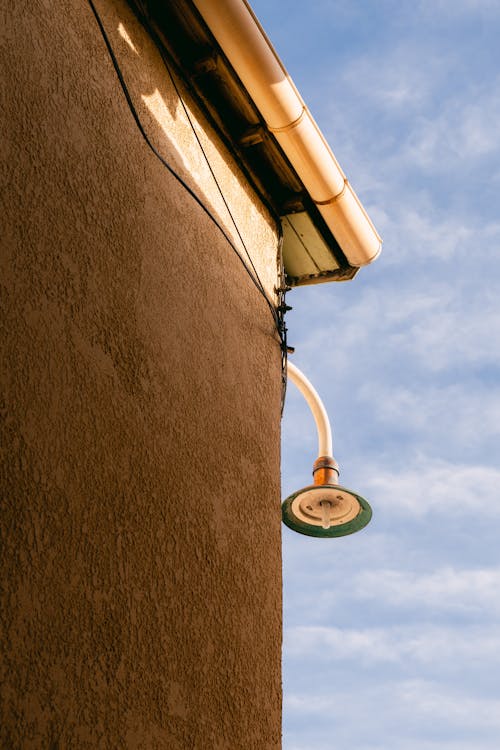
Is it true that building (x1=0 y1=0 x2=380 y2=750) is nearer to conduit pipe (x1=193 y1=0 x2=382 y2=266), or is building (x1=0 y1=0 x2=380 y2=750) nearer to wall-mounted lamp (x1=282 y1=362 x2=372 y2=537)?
conduit pipe (x1=193 y1=0 x2=382 y2=266)

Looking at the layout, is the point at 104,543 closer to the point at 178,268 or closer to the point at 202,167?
the point at 178,268

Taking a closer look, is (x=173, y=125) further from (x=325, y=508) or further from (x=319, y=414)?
(x=325, y=508)

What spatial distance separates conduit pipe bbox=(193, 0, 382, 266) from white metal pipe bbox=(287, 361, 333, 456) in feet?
3.43

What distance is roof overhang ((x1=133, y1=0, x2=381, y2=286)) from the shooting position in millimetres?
4637

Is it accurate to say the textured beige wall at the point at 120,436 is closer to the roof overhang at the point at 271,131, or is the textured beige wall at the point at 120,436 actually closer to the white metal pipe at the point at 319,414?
the roof overhang at the point at 271,131

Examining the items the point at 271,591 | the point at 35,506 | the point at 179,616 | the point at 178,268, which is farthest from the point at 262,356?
the point at 35,506

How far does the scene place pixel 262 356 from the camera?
4887 mm

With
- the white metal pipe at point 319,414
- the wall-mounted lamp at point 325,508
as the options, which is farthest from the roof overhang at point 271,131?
the wall-mounted lamp at point 325,508

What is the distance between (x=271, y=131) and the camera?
16.8 feet

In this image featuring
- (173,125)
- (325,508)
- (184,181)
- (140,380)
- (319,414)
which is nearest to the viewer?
(140,380)

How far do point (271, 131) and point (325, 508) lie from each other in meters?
2.64

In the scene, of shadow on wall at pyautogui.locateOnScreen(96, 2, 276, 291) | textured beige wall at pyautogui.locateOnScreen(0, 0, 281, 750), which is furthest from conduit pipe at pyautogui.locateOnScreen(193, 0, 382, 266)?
textured beige wall at pyautogui.locateOnScreen(0, 0, 281, 750)

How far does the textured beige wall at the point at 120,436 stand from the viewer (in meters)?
2.52

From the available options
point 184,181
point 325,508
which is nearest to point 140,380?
point 184,181
